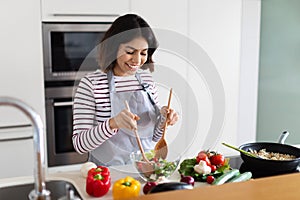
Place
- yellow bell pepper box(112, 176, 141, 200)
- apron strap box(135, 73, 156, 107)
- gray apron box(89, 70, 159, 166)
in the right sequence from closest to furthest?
yellow bell pepper box(112, 176, 141, 200), gray apron box(89, 70, 159, 166), apron strap box(135, 73, 156, 107)

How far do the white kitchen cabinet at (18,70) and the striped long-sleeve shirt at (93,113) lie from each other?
2.58 ft

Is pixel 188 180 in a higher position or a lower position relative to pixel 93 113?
lower

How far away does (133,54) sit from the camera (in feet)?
5.22

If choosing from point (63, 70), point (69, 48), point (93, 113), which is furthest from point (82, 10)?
point (93, 113)

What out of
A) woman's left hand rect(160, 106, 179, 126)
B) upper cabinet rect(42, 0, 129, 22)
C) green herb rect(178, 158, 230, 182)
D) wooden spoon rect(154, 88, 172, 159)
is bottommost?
green herb rect(178, 158, 230, 182)

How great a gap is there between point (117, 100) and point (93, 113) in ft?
0.37

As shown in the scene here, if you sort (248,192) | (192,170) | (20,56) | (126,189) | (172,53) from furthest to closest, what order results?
(172,53) < (20,56) < (192,170) < (126,189) < (248,192)

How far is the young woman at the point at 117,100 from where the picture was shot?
5.13ft

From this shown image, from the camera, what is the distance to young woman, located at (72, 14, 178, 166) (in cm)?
156

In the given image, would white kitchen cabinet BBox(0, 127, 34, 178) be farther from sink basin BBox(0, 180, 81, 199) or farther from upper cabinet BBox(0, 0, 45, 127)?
sink basin BBox(0, 180, 81, 199)

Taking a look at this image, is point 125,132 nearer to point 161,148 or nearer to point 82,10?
point 161,148

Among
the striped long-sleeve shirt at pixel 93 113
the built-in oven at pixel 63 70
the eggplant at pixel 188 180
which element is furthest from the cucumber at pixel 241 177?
the built-in oven at pixel 63 70

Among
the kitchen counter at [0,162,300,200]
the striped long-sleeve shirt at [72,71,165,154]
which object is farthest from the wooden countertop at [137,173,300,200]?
the striped long-sleeve shirt at [72,71,165,154]

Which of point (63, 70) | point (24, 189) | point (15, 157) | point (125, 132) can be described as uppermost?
point (63, 70)
